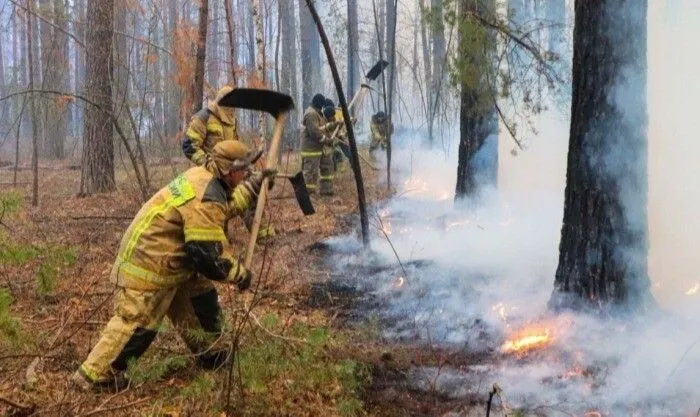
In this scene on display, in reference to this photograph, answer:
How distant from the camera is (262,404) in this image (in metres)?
3.82

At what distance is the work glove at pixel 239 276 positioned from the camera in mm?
4070

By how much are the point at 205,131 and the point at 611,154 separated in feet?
15.4

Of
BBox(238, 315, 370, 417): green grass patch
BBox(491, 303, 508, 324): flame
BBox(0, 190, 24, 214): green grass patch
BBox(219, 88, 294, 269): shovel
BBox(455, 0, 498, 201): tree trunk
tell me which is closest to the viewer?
BBox(238, 315, 370, 417): green grass patch

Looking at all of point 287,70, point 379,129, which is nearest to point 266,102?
point 379,129

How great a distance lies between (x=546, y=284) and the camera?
20.4 feet

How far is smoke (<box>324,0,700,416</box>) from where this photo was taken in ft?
14.0

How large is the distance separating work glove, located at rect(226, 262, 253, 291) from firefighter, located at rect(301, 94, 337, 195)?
7.98 m

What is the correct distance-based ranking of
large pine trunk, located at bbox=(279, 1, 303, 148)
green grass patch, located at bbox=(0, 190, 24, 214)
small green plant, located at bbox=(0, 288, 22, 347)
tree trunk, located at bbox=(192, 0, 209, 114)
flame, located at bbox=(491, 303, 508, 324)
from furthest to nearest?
1. large pine trunk, located at bbox=(279, 1, 303, 148)
2. tree trunk, located at bbox=(192, 0, 209, 114)
3. flame, located at bbox=(491, 303, 508, 324)
4. green grass patch, located at bbox=(0, 190, 24, 214)
5. small green plant, located at bbox=(0, 288, 22, 347)

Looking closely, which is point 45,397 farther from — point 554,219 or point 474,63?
point 554,219

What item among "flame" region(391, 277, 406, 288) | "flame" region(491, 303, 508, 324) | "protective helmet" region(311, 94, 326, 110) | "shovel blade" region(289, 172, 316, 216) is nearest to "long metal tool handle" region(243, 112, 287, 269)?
"shovel blade" region(289, 172, 316, 216)

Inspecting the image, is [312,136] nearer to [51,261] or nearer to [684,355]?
[51,261]

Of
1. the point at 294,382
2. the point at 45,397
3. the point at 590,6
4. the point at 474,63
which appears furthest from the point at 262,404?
the point at 474,63

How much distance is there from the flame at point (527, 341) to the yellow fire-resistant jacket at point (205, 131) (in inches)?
167

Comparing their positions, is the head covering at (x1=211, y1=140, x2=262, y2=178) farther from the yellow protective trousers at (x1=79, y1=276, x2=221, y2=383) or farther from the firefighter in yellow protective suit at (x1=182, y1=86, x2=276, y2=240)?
the firefighter in yellow protective suit at (x1=182, y1=86, x2=276, y2=240)
